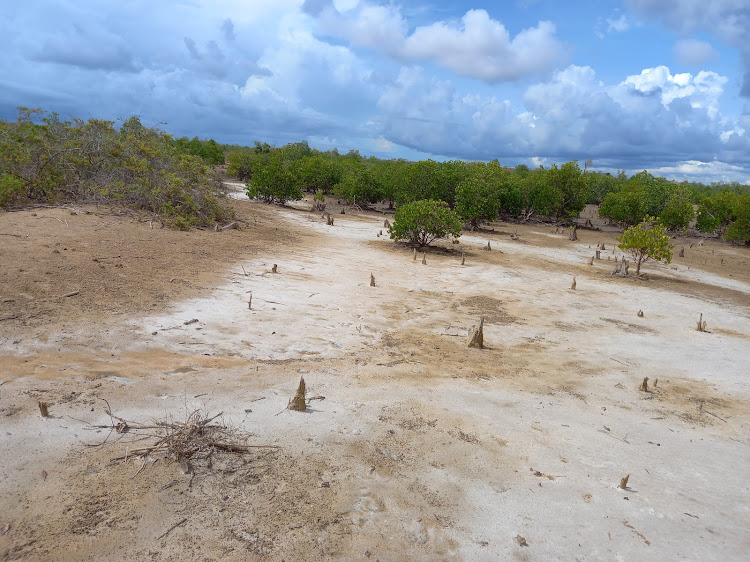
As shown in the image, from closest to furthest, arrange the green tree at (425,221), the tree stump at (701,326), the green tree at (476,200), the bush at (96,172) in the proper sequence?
1. the tree stump at (701,326)
2. the bush at (96,172)
3. the green tree at (425,221)
4. the green tree at (476,200)

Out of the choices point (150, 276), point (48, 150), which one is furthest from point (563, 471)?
point (48, 150)

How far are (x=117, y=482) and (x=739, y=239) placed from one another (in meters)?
32.1

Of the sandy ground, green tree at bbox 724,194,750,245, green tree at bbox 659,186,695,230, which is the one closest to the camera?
the sandy ground

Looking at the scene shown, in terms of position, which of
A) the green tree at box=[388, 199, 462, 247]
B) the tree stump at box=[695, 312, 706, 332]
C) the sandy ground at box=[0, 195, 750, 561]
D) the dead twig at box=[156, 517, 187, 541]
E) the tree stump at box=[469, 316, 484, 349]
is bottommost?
the dead twig at box=[156, 517, 187, 541]

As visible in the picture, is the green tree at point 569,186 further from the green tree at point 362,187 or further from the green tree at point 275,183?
the green tree at point 275,183

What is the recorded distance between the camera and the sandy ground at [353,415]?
3762mm

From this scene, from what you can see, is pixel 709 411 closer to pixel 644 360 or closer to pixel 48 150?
pixel 644 360

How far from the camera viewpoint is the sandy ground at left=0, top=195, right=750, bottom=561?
3762 mm

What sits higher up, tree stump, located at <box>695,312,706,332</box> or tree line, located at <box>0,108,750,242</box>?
tree line, located at <box>0,108,750,242</box>

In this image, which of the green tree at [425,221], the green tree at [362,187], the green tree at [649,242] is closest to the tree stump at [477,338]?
the green tree at [425,221]

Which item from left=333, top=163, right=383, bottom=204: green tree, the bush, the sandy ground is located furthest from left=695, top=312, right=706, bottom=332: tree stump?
left=333, top=163, right=383, bottom=204: green tree

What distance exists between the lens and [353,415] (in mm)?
5449

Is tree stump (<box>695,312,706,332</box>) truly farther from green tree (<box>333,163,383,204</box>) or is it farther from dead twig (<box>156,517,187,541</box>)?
green tree (<box>333,163,383,204</box>)

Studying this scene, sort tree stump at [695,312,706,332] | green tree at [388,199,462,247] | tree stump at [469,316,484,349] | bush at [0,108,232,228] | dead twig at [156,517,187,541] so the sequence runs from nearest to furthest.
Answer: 1. dead twig at [156,517,187,541]
2. tree stump at [469,316,484,349]
3. tree stump at [695,312,706,332]
4. bush at [0,108,232,228]
5. green tree at [388,199,462,247]
